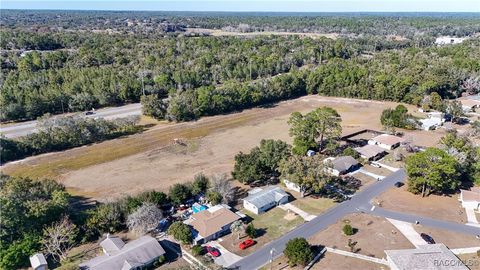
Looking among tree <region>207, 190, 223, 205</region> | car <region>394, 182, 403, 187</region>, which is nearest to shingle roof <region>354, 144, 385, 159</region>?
car <region>394, 182, 403, 187</region>

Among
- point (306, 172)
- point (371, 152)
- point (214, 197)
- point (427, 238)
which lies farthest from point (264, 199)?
point (371, 152)

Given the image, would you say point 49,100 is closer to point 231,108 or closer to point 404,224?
point 231,108

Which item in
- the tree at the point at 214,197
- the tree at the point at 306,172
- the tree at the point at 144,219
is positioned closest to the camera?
the tree at the point at 144,219

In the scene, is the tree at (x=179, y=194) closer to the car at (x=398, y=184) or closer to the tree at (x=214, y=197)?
the tree at (x=214, y=197)

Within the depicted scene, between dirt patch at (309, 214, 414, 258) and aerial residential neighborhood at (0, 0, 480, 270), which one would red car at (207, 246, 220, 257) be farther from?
dirt patch at (309, 214, 414, 258)

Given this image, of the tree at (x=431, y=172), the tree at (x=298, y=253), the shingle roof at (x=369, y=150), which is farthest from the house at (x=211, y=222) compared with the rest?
the shingle roof at (x=369, y=150)

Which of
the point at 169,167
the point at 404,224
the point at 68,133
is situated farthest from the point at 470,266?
the point at 68,133
